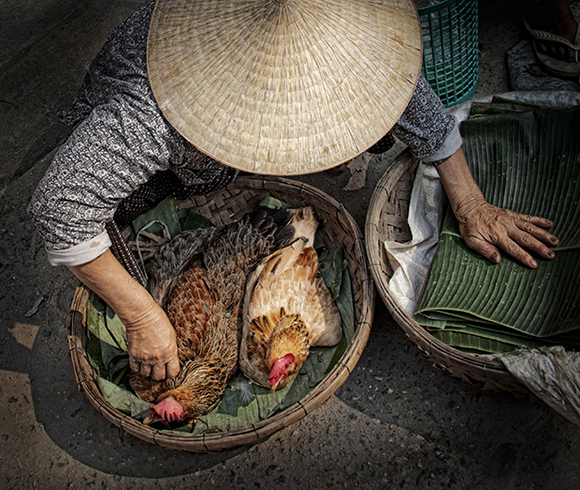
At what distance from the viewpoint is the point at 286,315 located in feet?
6.11

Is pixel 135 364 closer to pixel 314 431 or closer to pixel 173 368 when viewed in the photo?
pixel 173 368

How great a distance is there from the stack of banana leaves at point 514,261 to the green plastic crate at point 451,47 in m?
0.33

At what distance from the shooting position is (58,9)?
130 inches

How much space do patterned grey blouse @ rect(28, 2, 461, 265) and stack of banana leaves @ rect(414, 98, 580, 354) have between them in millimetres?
665

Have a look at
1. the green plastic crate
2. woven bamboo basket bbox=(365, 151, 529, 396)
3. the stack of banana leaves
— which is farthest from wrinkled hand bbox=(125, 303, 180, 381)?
the green plastic crate

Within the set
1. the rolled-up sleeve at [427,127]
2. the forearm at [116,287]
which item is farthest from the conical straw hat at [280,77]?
the forearm at [116,287]

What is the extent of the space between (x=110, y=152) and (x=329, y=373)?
110 cm

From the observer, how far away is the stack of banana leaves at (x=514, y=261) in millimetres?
1668

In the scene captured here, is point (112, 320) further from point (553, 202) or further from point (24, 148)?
point (553, 202)

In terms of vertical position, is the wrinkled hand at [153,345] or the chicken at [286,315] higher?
the wrinkled hand at [153,345]

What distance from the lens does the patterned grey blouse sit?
127 centimetres

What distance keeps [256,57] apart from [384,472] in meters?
1.66

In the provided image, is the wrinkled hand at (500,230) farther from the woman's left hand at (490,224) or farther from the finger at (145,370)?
the finger at (145,370)

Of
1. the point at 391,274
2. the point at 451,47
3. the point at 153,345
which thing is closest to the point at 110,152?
the point at 153,345
